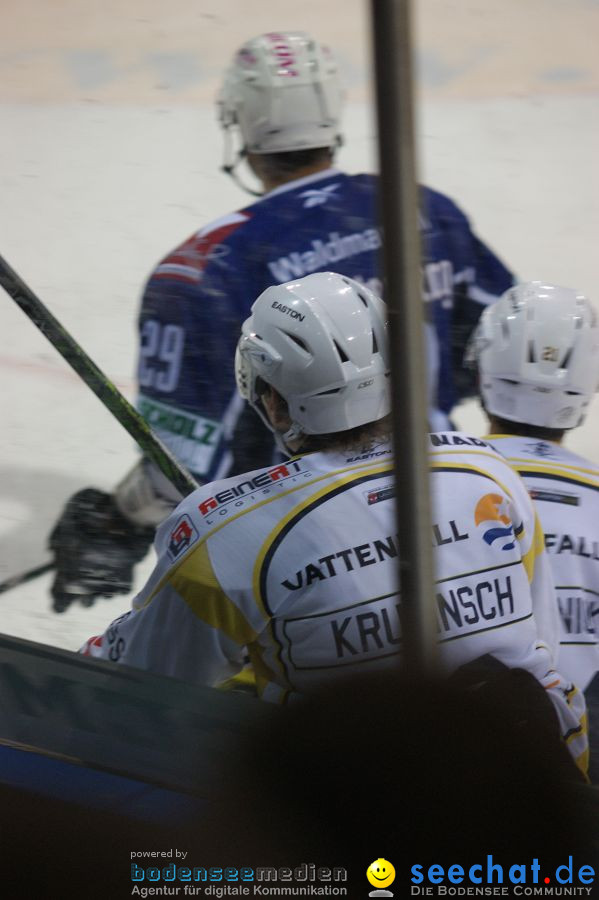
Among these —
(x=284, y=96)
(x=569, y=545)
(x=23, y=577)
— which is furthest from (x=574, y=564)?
(x=23, y=577)

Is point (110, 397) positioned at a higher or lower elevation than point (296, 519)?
higher

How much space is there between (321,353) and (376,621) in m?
0.39

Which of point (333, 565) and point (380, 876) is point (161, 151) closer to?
point (333, 565)

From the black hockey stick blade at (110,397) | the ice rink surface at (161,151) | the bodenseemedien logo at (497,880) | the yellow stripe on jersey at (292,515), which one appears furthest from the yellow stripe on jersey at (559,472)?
the ice rink surface at (161,151)

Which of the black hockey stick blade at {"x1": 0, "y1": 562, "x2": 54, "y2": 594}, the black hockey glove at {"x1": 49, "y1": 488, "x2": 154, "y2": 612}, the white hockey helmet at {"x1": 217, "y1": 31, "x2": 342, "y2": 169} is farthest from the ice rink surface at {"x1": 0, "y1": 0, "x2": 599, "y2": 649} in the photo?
the white hockey helmet at {"x1": 217, "y1": 31, "x2": 342, "y2": 169}

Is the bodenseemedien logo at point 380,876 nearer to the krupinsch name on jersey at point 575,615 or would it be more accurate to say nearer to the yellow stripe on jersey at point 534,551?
the yellow stripe on jersey at point 534,551

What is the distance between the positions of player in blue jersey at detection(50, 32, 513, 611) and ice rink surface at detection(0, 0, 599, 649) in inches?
28.8

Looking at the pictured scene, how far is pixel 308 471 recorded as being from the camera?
1384mm

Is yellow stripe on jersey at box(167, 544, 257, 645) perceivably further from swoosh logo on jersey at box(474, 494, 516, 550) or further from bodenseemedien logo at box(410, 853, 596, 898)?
bodenseemedien logo at box(410, 853, 596, 898)

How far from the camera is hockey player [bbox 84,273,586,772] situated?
1.29m

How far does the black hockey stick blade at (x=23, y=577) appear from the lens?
2.56 meters

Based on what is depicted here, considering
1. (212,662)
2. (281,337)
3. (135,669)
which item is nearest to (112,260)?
(281,337)

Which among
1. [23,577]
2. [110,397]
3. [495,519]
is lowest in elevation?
[23,577]

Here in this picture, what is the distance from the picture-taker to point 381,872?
862 mm
